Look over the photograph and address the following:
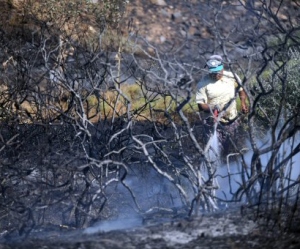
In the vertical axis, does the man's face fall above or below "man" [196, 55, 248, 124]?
above

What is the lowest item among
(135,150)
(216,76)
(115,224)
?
(115,224)

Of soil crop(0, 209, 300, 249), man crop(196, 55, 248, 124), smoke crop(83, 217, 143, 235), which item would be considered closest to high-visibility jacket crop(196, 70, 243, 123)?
man crop(196, 55, 248, 124)

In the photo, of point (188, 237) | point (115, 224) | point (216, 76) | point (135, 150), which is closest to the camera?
point (188, 237)

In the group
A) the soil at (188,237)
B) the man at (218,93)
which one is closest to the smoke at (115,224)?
the soil at (188,237)

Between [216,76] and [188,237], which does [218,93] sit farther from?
[188,237]

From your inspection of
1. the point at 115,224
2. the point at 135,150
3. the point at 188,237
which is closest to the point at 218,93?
the point at 135,150

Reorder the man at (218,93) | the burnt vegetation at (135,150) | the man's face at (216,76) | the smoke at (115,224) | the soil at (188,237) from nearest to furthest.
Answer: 1. the soil at (188,237)
2. the burnt vegetation at (135,150)
3. the smoke at (115,224)
4. the man's face at (216,76)
5. the man at (218,93)

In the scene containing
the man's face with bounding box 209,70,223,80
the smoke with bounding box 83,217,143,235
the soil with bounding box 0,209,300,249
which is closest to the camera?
the soil with bounding box 0,209,300,249

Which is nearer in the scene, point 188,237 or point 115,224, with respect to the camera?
point 188,237

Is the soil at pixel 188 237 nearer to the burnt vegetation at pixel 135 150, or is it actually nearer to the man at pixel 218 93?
the burnt vegetation at pixel 135 150

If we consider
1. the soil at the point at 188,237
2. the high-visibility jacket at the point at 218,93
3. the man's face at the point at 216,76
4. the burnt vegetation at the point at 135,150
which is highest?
the man's face at the point at 216,76

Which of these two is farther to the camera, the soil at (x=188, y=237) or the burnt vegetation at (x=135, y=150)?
the burnt vegetation at (x=135, y=150)

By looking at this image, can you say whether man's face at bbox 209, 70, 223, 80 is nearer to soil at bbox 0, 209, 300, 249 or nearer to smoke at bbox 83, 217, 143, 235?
smoke at bbox 83, 217, 143, 235

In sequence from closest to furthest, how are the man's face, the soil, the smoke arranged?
1. the soil
2. the smoke
3. the man's face
